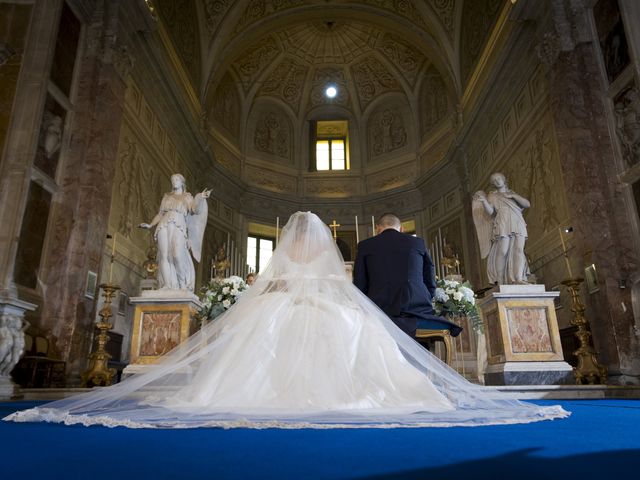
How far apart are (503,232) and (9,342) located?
652 centimetres

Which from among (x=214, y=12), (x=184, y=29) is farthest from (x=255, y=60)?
(x=184, y=29)

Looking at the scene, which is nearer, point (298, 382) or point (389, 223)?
point (298, 382)

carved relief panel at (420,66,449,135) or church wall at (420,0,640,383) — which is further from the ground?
carved relief panel at (420,66,449,135)

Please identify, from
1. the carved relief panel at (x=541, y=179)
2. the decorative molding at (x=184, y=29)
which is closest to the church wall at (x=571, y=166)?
the carved relief panel at (x=541, y=179)

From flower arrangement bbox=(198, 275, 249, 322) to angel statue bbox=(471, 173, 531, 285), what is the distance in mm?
3621

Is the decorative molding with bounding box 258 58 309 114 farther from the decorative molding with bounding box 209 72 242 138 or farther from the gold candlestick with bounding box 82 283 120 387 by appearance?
the gold candlestick with bounding box 82 283 120 387

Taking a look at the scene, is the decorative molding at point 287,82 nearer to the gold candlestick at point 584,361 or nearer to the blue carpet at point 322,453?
the gold candlestick at point 584,361

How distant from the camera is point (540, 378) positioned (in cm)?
614

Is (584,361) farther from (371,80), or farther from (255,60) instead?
(255,60)

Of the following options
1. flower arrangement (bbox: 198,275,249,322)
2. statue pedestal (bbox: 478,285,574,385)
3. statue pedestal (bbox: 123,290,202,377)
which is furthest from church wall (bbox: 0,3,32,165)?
statue pedestal (bbox: 478,285,574,385)

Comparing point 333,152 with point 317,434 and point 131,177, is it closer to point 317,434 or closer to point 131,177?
point 131,177

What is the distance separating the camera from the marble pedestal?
5.52m

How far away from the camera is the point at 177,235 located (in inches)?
264

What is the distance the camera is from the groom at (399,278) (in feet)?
13.5
